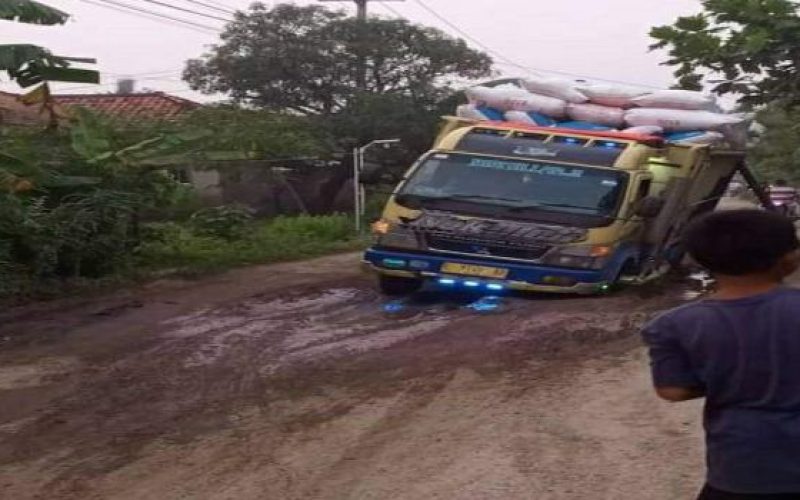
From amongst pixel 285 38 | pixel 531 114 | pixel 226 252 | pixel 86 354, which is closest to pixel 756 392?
→ pixel 86 354

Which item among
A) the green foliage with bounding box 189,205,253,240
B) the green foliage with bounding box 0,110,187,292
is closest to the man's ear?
the green foliage with bounding box 0,110,187,292

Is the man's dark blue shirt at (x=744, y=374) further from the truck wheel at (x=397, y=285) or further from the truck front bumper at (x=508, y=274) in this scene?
the truck wheel at (x=397, y=285)

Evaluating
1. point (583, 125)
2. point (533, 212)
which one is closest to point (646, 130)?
point (583, 125)

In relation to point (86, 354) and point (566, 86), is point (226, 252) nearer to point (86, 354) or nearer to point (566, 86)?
point (566, 86)

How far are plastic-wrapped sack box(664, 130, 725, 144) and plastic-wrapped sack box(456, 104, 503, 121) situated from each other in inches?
80.0

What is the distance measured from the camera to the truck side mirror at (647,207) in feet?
36.6

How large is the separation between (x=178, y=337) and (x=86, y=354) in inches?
34.2

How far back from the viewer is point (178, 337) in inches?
379

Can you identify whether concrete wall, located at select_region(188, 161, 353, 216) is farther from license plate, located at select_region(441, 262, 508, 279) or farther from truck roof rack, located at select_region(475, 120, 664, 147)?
license plate, located at select_region(441, 262, 508, 279)

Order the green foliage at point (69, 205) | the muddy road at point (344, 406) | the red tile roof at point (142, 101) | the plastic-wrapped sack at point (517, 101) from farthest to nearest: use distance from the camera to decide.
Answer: the red tile roof at point (142, 101) → the plastic-wrapped sack at point (517, 101) → the green foliage at point (69, 205) → the muddy road at point (344, 406)

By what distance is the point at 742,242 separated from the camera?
2645 mm

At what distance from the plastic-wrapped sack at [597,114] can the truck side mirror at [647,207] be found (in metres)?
2.11

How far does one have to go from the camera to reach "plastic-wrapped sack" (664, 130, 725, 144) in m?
12.9

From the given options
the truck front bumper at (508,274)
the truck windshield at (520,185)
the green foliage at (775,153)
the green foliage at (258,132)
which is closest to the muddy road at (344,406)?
the truck front bumper at (508,274)
